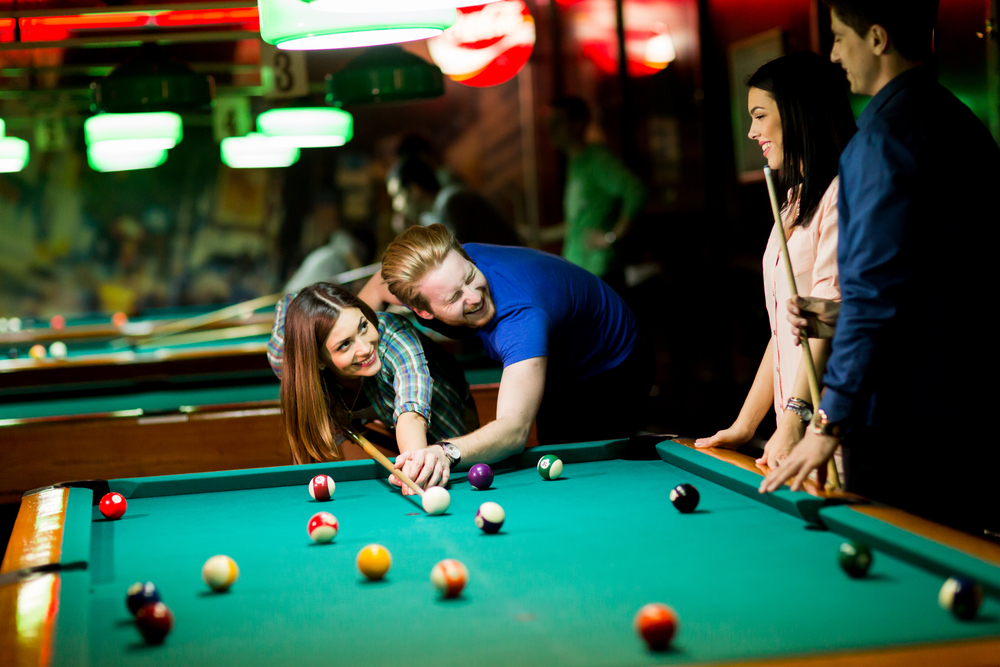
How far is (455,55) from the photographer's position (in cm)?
637

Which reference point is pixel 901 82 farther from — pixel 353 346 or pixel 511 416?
pixel 353 346

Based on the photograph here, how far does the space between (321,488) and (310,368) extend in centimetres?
52

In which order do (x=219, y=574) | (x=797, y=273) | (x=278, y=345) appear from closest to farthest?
(x=219, y=574)
(x=797, y=273)
(x=278, y=345)

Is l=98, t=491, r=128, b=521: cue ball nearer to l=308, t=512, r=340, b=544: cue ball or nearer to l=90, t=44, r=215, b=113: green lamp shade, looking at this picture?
l=308, t=512, r=340, b=544: cue ball

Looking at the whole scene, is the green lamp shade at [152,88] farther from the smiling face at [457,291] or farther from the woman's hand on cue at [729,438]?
the woman's hand on cue at [729,438]

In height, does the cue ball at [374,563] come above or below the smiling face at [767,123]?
below

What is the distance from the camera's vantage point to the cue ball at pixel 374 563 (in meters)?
1.52

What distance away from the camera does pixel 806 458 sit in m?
1.79

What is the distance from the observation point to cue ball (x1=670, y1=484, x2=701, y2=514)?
6.15 ft

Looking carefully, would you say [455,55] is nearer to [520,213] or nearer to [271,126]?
[271,126]

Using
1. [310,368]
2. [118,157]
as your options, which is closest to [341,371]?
[310,368]

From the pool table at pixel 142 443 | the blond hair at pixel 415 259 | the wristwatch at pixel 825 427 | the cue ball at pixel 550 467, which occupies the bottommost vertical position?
the pool table at pixel 142 443

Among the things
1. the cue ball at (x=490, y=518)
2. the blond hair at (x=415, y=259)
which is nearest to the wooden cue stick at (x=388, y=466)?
the cue ball at (x=490, y=518)

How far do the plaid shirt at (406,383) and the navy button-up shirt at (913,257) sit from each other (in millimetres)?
1207
